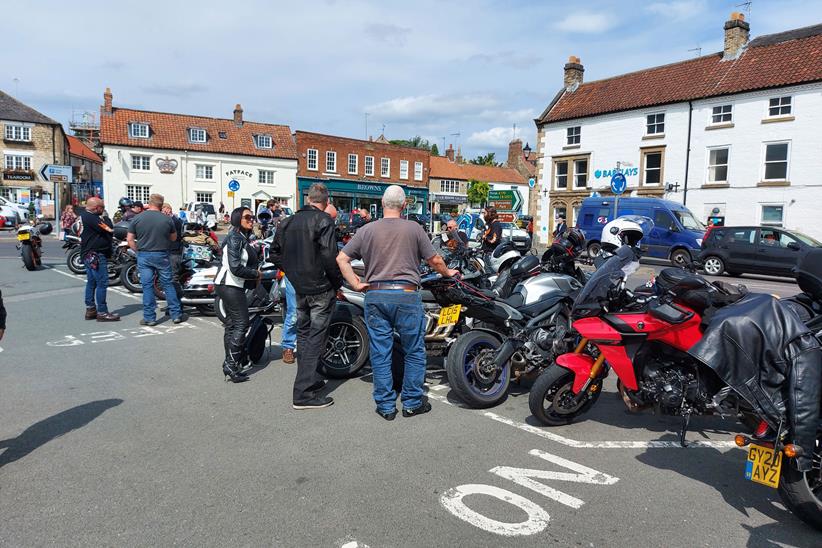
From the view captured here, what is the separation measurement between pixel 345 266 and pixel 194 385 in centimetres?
222

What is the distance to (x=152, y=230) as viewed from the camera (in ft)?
27.1

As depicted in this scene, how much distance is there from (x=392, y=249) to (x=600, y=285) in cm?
167

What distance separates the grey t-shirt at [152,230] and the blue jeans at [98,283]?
71 cm

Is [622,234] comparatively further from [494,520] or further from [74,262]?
[74,262]

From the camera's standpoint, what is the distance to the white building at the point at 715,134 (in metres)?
26.3

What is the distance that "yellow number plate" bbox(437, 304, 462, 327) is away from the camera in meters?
5.48

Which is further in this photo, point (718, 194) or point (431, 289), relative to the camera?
point (718, 194)

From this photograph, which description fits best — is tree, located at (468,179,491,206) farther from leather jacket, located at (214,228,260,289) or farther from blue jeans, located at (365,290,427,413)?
blue jeans, located at (365,290,427,413)

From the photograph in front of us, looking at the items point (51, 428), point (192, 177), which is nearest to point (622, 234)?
point (51, 428)

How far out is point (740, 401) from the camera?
356cm

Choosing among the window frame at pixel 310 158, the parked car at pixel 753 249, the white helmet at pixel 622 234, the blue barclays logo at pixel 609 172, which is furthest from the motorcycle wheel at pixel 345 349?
the window frame at pixel 310 158

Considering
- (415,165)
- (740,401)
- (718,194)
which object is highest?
(415,165)

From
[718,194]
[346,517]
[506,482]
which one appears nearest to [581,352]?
[506,482]

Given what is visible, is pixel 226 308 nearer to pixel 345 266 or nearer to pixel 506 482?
pixel 345 266
